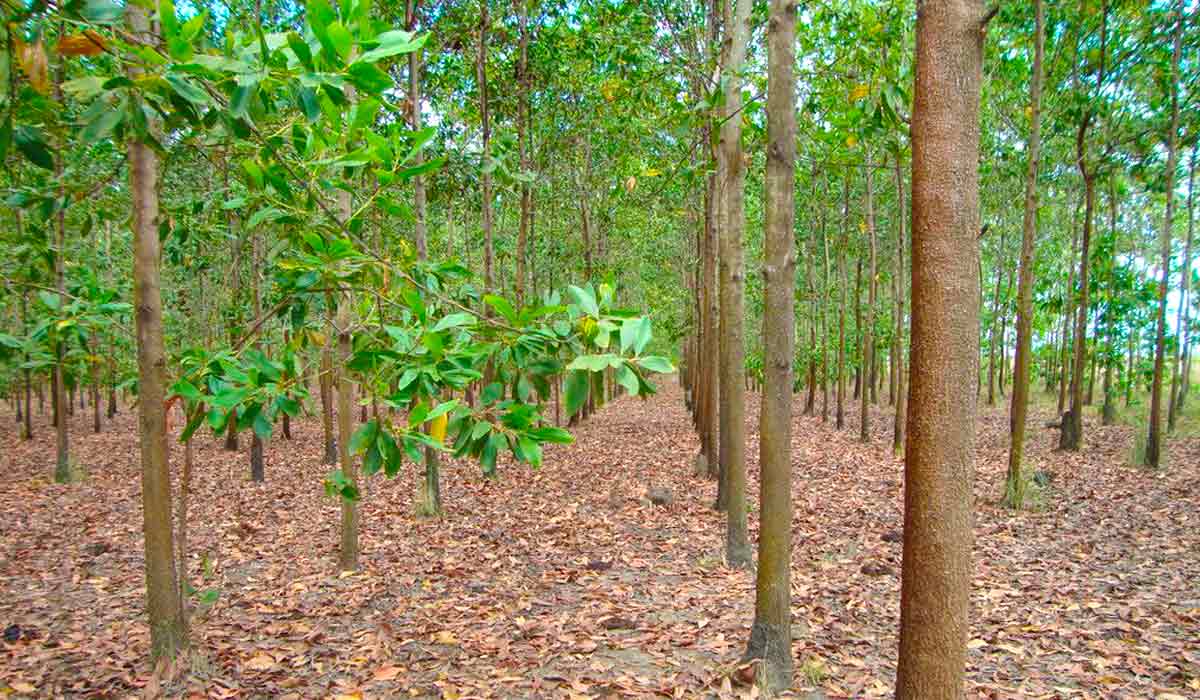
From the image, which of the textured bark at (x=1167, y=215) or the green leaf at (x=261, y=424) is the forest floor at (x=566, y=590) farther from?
the green leaf at (x=261, y=424)

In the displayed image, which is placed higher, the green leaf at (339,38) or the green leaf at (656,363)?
the green leaf at (339,38)

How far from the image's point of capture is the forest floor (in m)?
4.62

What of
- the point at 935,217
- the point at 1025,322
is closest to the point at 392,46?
the point at 935,217

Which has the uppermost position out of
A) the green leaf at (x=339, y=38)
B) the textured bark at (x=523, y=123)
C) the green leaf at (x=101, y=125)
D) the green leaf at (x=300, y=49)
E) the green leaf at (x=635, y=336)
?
the textured bark at (x=523, y=123)

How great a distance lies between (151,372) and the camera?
13.3 feet

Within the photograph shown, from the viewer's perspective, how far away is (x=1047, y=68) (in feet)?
38.4

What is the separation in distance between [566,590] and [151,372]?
3.99m

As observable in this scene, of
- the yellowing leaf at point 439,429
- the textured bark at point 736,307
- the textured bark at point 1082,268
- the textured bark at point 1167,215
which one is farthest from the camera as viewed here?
the textured bark at point 1082,268

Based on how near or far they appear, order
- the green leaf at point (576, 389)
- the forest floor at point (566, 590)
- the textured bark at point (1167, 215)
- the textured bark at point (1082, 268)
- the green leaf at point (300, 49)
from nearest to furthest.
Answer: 1. the green leaf at point (300, 49)
2. the green leaf at point (576, 389)
3. the forest floor at point (566, 590)
4. the textured bark at point (1167, 215)
5. the textured bark at point (1082, 268)

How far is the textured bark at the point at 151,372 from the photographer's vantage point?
4.04 m

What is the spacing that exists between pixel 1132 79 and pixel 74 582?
16.5 m

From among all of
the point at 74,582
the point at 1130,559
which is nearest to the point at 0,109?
the point at 74,582

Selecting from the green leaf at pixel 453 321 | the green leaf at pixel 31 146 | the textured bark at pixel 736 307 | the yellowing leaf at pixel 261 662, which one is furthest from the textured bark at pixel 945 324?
the textured bark at pixel 736 307

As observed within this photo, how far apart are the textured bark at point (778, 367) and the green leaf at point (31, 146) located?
352cm
